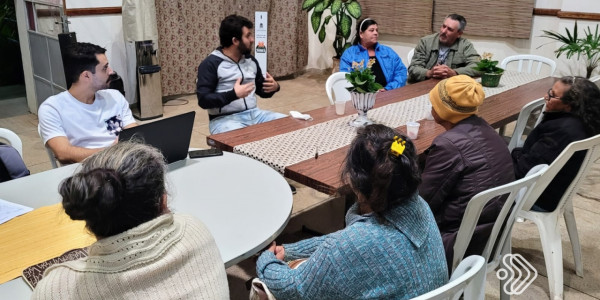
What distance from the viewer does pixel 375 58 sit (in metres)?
3.97

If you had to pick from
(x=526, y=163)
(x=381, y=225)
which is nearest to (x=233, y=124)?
(x=526, y=163)

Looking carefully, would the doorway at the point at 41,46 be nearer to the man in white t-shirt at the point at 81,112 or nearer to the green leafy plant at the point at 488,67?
the man in white t-shirt at the point at 81,112

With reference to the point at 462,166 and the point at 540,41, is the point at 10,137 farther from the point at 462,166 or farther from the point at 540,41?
the point at 540,41

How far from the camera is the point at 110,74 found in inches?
102

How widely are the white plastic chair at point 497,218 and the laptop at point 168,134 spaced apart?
110cm

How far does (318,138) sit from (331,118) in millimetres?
351

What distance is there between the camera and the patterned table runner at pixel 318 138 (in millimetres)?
2242

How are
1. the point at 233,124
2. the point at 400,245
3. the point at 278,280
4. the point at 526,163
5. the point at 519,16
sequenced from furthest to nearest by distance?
the point at 519,16 < the point at 233,124 < the point at 526,163 < the point at 278,280 < the point at 400,245

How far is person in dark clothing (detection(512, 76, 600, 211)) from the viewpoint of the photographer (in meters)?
2.37

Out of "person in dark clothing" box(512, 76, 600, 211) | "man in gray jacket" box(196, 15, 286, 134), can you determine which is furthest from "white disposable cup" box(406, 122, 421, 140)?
"man in gray jacket" box(196, 15, 286, 134)

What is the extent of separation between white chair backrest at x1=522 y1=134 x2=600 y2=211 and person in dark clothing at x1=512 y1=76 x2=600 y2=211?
25mm

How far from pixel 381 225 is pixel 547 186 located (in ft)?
4.55

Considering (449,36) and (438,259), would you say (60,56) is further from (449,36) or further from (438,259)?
(438,259)

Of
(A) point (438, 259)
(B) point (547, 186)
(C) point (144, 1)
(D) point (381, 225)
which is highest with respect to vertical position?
(C) point (144, 1)
